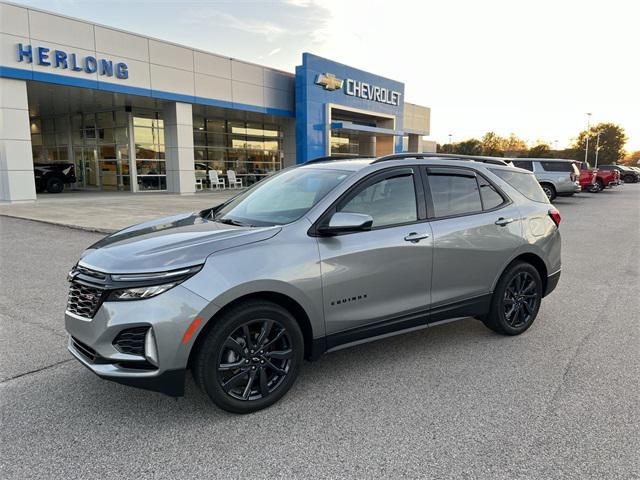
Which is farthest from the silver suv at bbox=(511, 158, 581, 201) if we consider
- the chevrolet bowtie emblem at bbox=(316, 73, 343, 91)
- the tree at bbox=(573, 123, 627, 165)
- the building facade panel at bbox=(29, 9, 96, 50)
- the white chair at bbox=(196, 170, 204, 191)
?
the tree at bbox=(573, 123, 627, 165)

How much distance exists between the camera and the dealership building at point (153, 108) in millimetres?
16734

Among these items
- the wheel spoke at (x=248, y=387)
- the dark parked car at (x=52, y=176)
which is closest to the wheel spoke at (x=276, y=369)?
the wheel spoke at (x=248, y=387)

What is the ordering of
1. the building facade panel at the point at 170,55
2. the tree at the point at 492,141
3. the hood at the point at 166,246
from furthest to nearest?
the tree at the point at 492,141 < the building facade panel at the point at 170,55 < the hood at the point at 166,246

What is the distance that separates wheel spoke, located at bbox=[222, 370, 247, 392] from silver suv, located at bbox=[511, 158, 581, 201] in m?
20.1

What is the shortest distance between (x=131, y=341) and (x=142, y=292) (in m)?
0.31

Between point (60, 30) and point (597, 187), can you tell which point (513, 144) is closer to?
point (597, 187)

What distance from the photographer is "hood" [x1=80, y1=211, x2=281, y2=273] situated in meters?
2.97

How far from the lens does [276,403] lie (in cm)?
337

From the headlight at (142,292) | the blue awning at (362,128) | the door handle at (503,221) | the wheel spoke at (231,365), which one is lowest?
the wheel spoke at (231,365)

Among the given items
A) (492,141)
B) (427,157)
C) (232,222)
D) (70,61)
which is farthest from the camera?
(492,141)

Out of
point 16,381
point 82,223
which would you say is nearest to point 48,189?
point 82,223

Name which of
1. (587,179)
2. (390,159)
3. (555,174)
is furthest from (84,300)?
(587,179)

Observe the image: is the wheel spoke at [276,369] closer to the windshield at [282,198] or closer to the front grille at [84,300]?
the windshield at [282,198]

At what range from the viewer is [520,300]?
4.76 m
